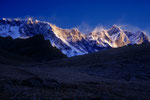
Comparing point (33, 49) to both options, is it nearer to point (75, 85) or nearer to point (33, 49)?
point (33, 49)

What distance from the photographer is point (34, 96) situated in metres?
7.09

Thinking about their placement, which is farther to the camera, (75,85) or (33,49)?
(33,49)

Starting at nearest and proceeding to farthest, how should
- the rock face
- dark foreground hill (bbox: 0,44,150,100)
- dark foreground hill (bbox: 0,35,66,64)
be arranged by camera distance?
dark foreground hill (bbox: 0,44,150,100) → dark foreground hill (bbox: 0,35,66,64) → the rock face

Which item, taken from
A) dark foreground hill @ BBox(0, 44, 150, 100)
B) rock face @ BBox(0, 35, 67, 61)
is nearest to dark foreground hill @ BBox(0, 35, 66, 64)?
rock face @ BBox(0, 35, 67, 61)

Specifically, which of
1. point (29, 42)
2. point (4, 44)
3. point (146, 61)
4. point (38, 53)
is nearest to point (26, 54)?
point (38, 53)

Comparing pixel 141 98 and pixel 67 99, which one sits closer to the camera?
pixel 67 99

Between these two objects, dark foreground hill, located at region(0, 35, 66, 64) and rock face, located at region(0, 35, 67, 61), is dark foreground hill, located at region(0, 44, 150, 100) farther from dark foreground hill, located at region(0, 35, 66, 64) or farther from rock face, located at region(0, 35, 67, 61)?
rock face, located at region(0, 35, 67, 61)

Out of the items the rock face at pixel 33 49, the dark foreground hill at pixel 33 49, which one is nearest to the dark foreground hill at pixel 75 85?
the dark foreground hill at pixel 33 49

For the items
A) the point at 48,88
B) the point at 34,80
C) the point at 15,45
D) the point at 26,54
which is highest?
the point at 15,45

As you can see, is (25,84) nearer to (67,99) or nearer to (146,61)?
(67,99)

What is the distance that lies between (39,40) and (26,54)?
1523 centimetres

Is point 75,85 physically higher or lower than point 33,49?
lower

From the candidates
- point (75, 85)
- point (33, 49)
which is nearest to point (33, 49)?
point (33, 49)

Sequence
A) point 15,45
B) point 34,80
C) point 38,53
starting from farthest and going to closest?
point 15,45, point 38,53, point 34,80
